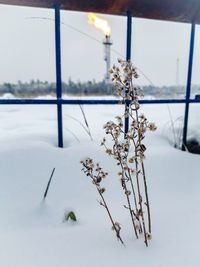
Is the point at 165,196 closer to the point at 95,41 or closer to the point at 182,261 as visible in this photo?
the point at 182,261

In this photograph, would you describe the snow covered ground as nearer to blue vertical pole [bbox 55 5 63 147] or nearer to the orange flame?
blue vertical pole [bbox 55 5 63 147]

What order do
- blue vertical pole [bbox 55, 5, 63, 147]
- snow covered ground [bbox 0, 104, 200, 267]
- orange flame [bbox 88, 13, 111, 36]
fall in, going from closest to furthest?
snow covered ground [bbox 0, 104, 200, 267] → blue vertical pole [bbox 55, 5, 63, 147] → orange flame [bbox 88, 13, 111, 36]

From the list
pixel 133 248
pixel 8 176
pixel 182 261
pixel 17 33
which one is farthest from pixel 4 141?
pixel 182 261

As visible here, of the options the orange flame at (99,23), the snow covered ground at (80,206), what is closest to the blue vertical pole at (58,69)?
the snow covered ground at (80,206)

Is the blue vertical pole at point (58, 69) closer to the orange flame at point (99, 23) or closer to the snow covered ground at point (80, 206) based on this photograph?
the snow covered ground at point (80, 206)

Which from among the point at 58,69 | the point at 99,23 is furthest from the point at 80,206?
the point at 99,23

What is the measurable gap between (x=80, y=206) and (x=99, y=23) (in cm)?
137

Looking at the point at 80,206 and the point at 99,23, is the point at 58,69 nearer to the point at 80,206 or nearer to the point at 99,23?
the point at 99,23

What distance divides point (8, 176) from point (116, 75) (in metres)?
0.82

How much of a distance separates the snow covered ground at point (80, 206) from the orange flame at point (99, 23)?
78 centimetres

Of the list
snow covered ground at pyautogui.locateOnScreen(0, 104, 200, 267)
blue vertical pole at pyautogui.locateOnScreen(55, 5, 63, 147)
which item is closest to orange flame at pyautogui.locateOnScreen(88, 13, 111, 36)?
blue vertical pole at pyautogui.locateOnScreen(55, 5, 63, 147)

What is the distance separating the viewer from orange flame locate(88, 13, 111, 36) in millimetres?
1887

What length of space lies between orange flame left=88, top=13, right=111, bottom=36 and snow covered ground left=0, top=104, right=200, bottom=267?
0.78 m

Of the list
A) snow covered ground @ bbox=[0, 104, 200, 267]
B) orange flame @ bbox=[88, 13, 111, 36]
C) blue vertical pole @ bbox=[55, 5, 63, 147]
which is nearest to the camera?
snow covered ground @ bbox=[0, 104, 200, 267]
